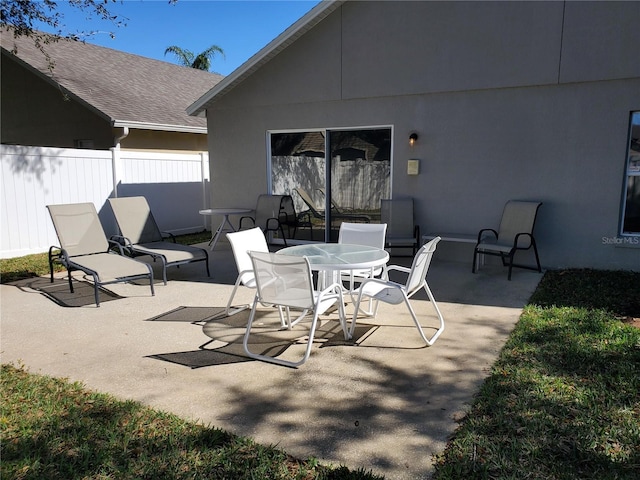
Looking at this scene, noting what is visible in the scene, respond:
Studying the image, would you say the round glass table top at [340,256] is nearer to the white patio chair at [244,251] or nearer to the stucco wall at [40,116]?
the white patio chair at [244,251]

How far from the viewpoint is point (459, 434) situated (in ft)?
9.38

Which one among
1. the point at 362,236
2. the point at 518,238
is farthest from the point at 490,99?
the point at 362,236

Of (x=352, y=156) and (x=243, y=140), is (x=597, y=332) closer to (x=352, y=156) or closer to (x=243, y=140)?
(x=352, y=156)

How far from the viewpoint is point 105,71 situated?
13.4 metres

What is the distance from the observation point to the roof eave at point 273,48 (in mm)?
8024

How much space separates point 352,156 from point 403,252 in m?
2.03

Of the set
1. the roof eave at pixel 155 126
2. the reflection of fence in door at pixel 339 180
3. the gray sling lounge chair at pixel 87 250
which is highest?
the roof eave at pixel 155 126

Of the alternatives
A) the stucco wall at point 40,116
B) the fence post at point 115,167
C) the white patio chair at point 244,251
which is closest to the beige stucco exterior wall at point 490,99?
the fence post at point 115,167

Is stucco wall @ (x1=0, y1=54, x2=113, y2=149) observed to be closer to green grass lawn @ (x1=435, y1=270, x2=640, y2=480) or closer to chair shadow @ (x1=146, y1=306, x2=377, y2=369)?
chair shadow @ (x1=146, y1=306, x2=377, y2=369)

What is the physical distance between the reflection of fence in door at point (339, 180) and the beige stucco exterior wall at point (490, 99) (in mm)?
423

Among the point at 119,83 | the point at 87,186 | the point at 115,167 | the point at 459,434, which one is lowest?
the point at 459,434

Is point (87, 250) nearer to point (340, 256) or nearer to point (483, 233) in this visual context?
point (340, 256)

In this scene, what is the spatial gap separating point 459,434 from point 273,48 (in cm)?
755

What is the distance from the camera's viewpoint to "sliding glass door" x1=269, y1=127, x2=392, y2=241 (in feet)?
28.2
